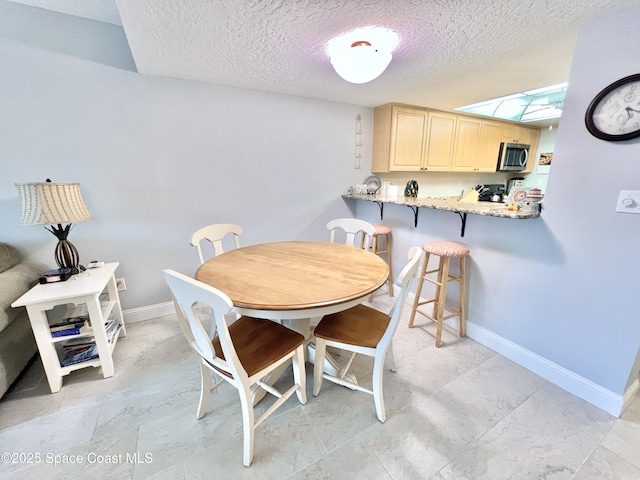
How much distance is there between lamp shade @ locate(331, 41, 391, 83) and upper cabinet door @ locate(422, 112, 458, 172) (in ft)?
7.04

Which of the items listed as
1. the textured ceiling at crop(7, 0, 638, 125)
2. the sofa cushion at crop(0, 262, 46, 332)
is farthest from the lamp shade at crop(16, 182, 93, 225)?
the textured ceiling at crop(7, 0, 638, 125)

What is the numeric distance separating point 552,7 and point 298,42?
1286mm

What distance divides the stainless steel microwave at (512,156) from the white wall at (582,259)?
282cm

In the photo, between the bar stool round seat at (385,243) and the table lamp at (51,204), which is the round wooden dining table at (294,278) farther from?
the table lamp at (51,204)

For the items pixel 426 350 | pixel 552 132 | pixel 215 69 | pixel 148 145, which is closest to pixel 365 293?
pixel 426 350

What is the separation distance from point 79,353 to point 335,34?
2.59 m

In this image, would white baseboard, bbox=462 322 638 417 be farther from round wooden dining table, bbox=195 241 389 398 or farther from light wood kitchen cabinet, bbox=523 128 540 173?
light wood kitchen cabinet, bbox=523 128 540 173

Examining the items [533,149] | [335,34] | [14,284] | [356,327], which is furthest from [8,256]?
[533,149]

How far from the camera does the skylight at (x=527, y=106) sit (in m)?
2.71

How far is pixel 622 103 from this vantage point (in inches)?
49.7

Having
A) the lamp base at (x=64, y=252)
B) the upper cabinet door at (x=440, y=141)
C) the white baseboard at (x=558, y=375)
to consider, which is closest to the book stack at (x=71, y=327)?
the lamp base at (x=64, y=252)

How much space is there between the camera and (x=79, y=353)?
1691mm

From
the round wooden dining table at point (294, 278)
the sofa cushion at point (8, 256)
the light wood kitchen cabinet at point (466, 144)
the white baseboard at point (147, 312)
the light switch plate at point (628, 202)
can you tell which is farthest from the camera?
the light wood kitchen cabinet at point (466, 144)

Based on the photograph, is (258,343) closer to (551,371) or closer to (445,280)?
(445,280)
